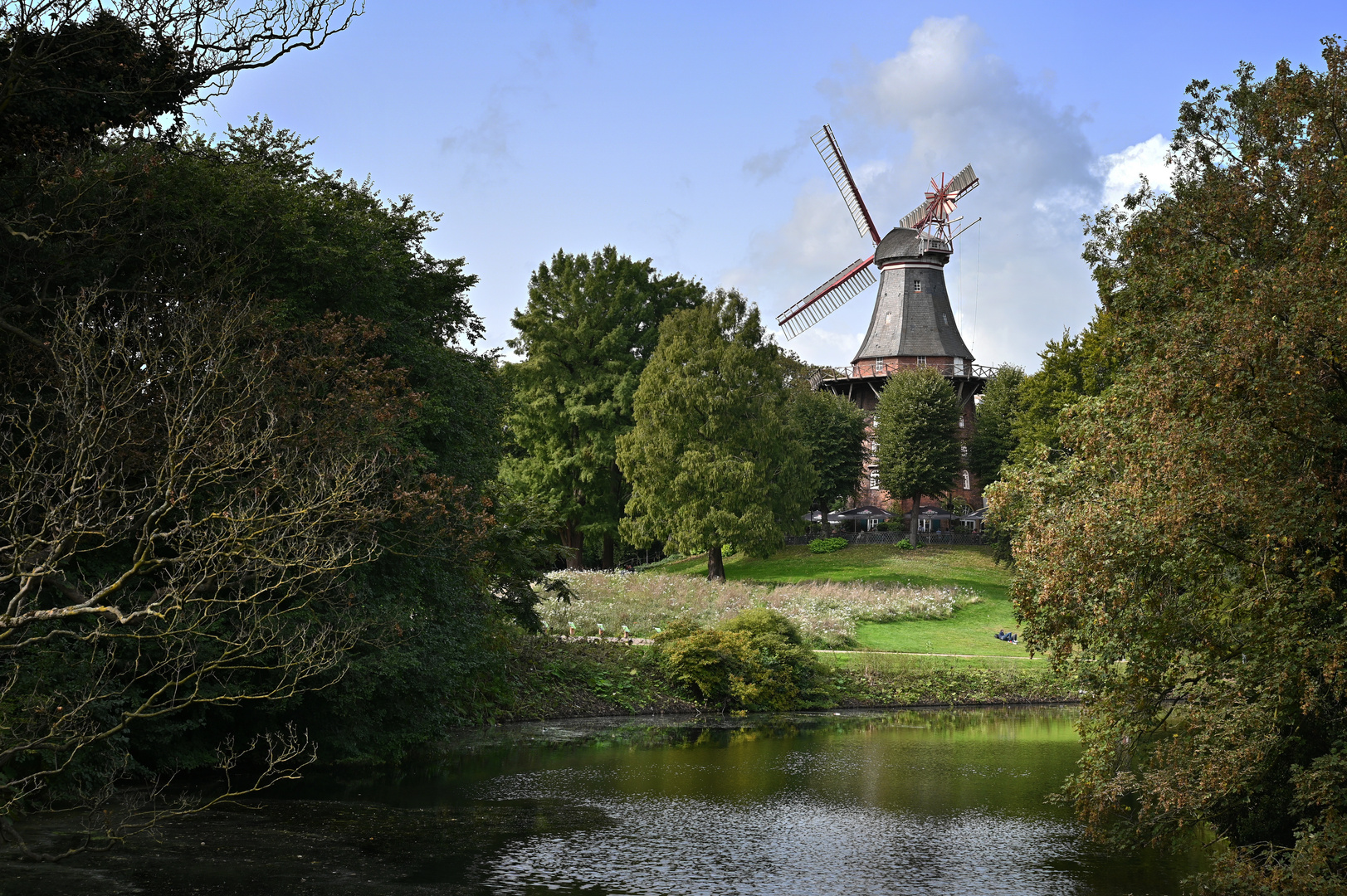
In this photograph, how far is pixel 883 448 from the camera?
5800 cm

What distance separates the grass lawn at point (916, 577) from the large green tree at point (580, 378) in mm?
6125

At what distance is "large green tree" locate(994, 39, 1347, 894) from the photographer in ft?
37.9

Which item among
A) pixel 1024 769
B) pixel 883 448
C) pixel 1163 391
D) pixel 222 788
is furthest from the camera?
pixel 883 448

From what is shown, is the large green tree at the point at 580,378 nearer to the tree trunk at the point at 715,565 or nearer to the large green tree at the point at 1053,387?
the tree trunk at the point at 715,565

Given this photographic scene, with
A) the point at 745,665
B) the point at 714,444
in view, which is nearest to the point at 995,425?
the point at 714,444

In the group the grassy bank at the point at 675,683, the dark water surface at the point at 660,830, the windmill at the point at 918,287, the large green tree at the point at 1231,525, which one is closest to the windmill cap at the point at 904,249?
the windmill at the point at 918,287

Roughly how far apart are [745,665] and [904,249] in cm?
3666

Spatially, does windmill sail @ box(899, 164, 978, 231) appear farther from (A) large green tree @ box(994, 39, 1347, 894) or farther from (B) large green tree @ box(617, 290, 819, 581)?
(A) large green tree @ box(994, 39, 1347, 894)

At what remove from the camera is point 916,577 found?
49.4m

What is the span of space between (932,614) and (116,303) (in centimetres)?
3027

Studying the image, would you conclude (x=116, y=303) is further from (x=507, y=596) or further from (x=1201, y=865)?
(x=1201, y=865)

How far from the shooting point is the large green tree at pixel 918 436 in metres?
57.0

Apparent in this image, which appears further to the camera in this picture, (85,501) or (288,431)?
(288,431)

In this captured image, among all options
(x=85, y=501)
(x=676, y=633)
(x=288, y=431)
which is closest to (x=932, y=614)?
(x=676, y=633)
